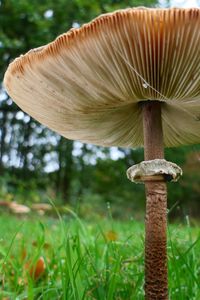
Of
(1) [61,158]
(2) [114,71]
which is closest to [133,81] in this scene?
(2) [114,71]

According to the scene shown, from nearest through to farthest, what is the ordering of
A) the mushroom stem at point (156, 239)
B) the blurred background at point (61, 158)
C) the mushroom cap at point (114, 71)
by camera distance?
the mushroom cap at point (114, 71), the mushroom stem at point (156, 239), the blurred background at point (61, 158)

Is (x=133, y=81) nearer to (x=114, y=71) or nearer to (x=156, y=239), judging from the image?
(x=114, y=71)

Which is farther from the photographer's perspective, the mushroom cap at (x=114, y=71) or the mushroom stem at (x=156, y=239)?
the mushroom stem at (x=156, y=239)

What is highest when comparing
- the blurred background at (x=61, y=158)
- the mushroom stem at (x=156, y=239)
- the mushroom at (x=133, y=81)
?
the blurred background at (x=61, y=158)

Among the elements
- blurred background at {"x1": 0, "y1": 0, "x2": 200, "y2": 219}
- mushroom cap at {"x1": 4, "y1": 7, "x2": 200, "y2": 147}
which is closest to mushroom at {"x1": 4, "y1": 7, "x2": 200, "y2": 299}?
mushroom cap at {"x1": 4, "y1": 7, "x2": 200, "y2": 147}

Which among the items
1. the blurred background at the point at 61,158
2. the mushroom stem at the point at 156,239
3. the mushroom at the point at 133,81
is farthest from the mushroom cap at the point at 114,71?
the blurred background at the point at 61,158

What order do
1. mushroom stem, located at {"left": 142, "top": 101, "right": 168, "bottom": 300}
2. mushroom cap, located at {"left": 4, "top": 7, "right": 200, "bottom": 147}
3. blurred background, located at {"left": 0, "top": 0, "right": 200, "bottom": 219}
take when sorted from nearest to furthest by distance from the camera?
mushroom cap, located at {"left": 4, "top": 7, "right": 200, "bottom": 147} → mushroom stem, located at {"left": 142, "top": 101, "right": 168, "bottom": 300} → blurred background, located at {"left": 0, "top": 0, "right": 200, "bottom": 219}

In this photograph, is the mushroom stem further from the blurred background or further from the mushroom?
the blurred background

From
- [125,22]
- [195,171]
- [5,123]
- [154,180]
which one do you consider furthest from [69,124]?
Result: [5,123]

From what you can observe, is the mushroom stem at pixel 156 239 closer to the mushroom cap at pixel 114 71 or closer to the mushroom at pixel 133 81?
the mushroom at pixel 133 81
